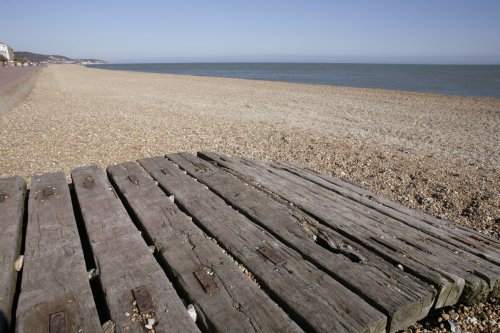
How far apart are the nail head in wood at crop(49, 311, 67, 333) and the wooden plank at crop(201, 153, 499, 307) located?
5.25 feet

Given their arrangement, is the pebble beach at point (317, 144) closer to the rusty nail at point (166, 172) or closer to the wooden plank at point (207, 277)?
the wooden plank at point (207, 277)

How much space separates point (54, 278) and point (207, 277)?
71 centimetres

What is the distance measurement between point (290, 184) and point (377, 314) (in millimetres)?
1727

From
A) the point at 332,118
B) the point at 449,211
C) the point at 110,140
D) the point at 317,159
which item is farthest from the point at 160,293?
the point at 332,118

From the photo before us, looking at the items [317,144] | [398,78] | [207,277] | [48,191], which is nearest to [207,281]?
[207,277]

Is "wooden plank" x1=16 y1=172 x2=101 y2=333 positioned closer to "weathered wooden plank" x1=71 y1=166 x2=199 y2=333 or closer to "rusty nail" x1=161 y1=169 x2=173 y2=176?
"weathered wooden plank" x1=71 y1=166 x2=199 y2=333

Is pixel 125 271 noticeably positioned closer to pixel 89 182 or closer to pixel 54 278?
pixel 54 278

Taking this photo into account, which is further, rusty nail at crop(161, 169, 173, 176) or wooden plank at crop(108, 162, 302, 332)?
rusty nail at crop(161, 169, 173, 176)

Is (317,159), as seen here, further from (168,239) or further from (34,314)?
(34,314)

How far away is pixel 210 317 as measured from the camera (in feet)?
4.45

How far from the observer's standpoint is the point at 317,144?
24.8ft

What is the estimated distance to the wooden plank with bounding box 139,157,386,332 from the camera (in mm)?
1383

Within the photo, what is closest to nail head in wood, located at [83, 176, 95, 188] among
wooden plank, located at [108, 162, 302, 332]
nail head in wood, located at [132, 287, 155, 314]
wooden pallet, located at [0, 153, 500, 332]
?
wooden pallet, located at [0, 153, 500, 332]

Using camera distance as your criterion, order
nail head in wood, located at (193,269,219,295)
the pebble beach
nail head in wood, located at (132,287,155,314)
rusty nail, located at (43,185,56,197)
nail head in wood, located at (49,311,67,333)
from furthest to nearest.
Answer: the pebble beach
rusty nail, located at (43,185,56,197)
nail head in wood, located at (193,269,219,295)
nail head in wood, located at (132,287,155,314)
nail head in wood, located at (49,311,67,333)
